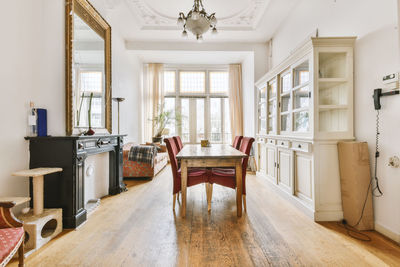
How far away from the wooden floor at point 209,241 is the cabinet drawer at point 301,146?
797 millimetres

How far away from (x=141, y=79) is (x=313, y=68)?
513 cm

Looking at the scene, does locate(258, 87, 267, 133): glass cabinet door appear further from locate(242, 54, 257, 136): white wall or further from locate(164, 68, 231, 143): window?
locate(164, 68, 231, 143): window

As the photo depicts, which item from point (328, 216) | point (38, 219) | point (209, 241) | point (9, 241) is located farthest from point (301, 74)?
point (38, 219)

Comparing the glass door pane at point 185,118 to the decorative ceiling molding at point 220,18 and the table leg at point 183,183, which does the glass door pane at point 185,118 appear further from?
the table leg at point 183,183

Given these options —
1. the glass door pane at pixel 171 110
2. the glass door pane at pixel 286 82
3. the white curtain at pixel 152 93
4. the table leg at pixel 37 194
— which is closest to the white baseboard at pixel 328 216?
the glass door pane at pixel 286 82

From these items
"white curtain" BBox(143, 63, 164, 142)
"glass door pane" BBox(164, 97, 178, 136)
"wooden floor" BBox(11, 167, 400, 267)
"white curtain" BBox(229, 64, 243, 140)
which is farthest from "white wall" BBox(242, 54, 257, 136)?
"wooden floor" BBox(11, 167, 400, 267)

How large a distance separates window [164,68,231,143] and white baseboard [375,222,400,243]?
15.3ft

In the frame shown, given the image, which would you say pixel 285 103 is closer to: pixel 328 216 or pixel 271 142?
pixel 271 142

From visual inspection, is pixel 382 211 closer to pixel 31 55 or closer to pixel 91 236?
pixel 91 236

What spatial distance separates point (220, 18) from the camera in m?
4.28

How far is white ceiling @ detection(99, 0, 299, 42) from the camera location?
3.76 meters

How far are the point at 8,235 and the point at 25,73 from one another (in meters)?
1.54

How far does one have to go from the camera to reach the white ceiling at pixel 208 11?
3762 mm

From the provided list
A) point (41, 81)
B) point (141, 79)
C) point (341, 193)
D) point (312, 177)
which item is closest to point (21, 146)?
point (41, 81)
